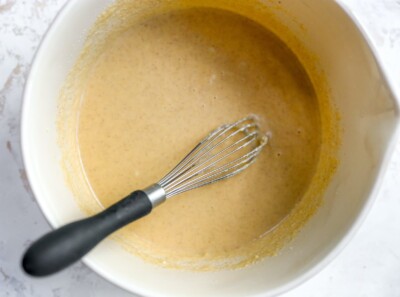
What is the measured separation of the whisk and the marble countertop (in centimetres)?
22

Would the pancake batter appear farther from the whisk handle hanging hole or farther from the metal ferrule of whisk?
the whisk handle hanging hole

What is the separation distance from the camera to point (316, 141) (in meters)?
1.07

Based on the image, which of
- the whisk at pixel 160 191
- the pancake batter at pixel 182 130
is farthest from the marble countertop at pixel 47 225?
the whisk at pixel 160 191

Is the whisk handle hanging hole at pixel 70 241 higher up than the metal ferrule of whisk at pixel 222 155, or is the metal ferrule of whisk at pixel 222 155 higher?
the metal ferrule of whisk at pixel 222 155

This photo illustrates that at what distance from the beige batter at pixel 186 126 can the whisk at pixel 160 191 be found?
0.08 feet

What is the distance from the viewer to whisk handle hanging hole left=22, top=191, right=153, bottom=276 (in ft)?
2.36

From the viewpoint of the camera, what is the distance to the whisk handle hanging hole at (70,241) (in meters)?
0.72

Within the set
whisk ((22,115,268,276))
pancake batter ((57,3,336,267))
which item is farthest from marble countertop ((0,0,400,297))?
Result: whisk ((22,115,268,276))

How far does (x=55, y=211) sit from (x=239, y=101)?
40 cm

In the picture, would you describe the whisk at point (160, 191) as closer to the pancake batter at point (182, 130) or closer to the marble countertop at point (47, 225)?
the pancake batter at point (182, 130)

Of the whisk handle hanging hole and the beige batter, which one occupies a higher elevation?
the beige batter

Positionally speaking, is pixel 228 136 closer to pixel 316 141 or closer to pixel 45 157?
pixel 316 141

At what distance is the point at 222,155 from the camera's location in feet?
3.35

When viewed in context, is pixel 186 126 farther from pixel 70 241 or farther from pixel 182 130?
pixel 70 241
